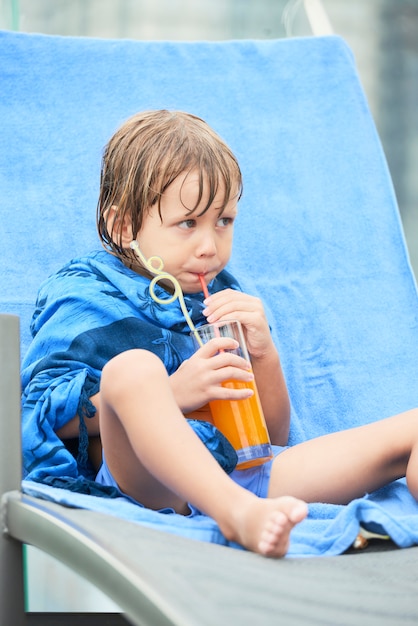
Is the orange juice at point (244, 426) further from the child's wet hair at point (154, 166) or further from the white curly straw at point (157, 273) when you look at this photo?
the child's wet hair at point (154, 166)

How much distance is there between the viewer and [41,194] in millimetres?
1553

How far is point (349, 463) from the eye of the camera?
43.4 inches

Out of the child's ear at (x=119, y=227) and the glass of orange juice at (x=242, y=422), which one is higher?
the child's ear at (x=119, y=227)

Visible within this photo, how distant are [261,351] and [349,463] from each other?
0.20m

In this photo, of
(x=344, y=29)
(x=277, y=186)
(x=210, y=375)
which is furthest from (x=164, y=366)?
(x=344, y=29)

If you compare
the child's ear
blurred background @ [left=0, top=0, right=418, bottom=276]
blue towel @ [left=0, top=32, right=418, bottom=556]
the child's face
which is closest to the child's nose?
the child's face

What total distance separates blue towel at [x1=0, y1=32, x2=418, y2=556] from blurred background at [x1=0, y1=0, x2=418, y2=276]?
2.54 ft

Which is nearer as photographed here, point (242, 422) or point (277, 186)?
point (242, 422)

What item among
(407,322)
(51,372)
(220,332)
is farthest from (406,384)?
(51,372)

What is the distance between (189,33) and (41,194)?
1.20 metres

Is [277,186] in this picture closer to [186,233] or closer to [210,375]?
[186,233]

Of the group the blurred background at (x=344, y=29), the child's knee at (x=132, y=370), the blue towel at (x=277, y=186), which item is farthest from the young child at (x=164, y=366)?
the blurred background at (x=344, y=29)

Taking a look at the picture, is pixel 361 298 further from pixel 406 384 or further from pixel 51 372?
pixel 51 372

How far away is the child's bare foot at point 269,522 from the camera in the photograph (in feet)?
2.51
